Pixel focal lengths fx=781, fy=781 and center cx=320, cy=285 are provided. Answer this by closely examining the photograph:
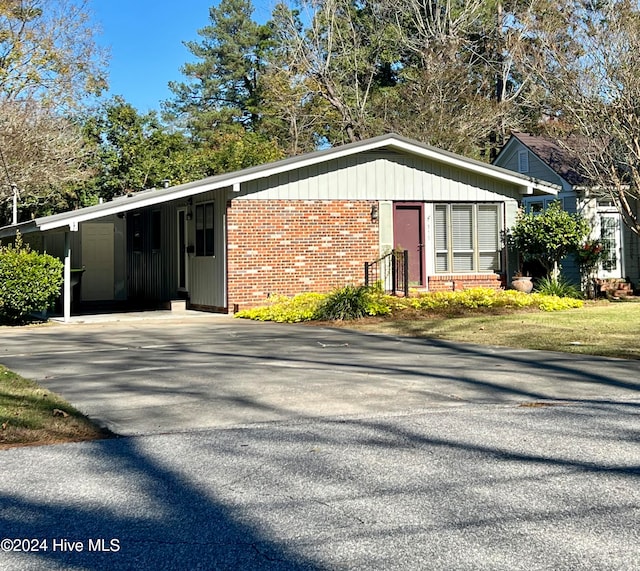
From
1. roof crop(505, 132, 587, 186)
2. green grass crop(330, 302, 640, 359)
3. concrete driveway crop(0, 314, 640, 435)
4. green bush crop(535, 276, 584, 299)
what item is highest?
roof crop(505, 132, 587, 186)

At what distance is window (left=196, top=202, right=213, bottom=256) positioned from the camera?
18.2 metres

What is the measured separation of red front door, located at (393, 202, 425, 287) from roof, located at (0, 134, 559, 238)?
1341 millimetres

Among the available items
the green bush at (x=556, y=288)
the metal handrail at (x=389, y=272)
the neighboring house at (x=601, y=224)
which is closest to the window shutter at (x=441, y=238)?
the metal handrail at (x=389, y=272)

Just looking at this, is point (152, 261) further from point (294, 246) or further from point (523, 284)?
point (523, 284)

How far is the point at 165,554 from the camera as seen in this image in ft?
11.4

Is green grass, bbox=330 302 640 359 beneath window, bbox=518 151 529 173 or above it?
beneath

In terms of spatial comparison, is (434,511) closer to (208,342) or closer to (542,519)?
(542,519)

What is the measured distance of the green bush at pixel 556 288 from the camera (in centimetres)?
1881

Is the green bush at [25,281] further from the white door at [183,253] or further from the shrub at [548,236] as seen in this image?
the shrub at [548,236]

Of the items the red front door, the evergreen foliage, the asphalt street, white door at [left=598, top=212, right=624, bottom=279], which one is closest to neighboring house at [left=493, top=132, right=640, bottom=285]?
white door at [left=598, top=212, right=624, bottom=279]

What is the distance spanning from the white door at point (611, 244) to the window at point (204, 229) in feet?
36.3

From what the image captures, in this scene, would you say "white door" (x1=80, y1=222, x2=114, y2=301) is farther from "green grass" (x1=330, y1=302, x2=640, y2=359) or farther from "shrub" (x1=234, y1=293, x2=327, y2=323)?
"green grass" (x1=330, y1=302, x2=640, y2=359)

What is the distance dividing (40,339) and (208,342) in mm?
2944

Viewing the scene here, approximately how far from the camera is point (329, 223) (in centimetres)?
1827
